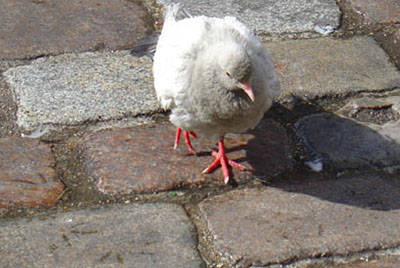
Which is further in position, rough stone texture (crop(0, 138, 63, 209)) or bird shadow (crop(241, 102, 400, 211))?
bird shadow (crop(241, 102, 400, 211))

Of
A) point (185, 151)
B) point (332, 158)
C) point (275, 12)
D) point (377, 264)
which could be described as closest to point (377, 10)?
point (275, 12)

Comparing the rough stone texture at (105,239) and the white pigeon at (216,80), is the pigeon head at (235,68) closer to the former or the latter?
the white pigeon at (216,80)

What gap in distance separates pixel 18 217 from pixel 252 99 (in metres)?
1.07

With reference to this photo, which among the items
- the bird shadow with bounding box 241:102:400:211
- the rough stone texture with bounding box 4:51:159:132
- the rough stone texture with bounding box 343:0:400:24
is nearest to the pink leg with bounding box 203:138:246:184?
the bird shadow with bounding box 241:102:400:211

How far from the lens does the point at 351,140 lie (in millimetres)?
3406

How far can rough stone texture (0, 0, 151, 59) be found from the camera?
13.1 feet

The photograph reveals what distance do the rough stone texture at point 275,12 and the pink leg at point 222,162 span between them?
117 centimetres

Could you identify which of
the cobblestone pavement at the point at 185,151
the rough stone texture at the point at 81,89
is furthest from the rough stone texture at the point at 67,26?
the rough stone texture at the point at 81,89

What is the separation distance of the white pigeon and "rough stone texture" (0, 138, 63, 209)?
0.60 metres

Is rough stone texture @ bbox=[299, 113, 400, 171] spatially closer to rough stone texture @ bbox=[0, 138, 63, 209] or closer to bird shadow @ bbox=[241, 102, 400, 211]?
bird shadow @ bbox=[241, 102, 400, 211]

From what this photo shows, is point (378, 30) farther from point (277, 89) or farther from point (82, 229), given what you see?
point (82, 229)

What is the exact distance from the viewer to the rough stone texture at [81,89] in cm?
344

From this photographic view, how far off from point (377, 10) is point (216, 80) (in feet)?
6.31

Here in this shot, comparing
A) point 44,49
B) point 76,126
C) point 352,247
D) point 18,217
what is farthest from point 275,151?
point 44,49
